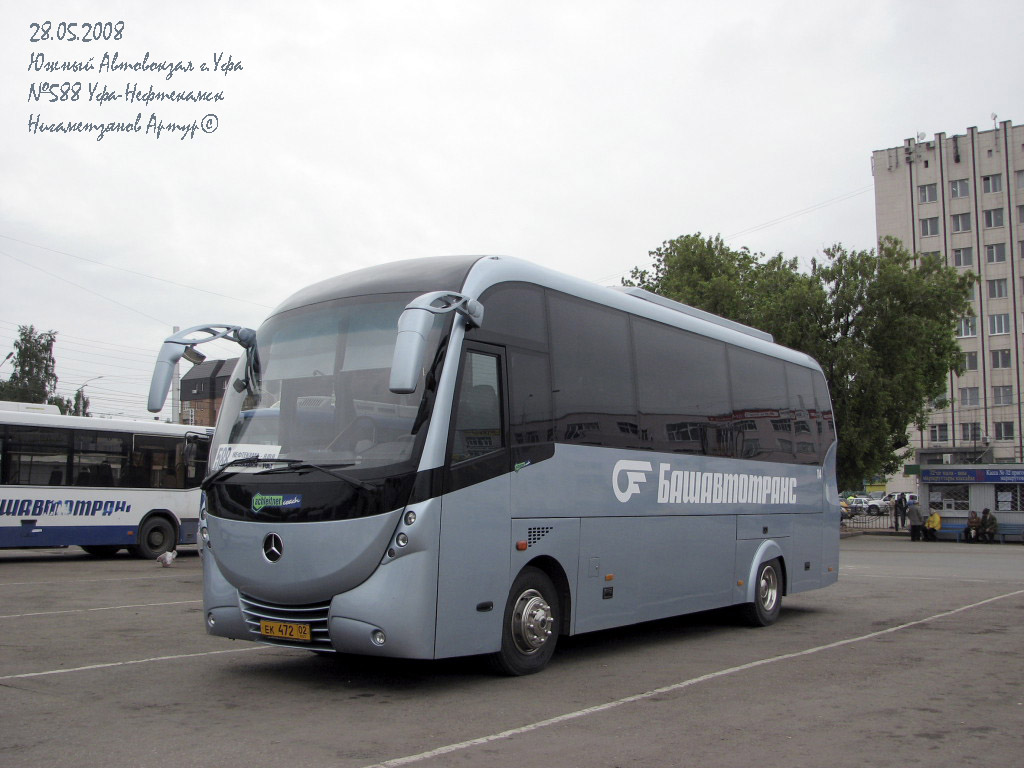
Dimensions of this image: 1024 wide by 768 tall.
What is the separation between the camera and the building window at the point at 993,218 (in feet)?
249

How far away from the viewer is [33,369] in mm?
75562

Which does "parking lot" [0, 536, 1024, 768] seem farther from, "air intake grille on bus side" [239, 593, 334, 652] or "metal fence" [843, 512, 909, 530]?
"metal fence" [843, 512, 909, 530]

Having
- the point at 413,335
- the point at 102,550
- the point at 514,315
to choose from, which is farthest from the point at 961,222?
the point at 413,335

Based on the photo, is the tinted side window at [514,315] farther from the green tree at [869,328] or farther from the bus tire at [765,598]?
the green tree at [869,328]

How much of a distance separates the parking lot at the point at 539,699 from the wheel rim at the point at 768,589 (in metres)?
0.35

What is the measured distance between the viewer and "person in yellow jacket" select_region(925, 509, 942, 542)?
3947 cm

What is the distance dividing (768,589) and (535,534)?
5.63m

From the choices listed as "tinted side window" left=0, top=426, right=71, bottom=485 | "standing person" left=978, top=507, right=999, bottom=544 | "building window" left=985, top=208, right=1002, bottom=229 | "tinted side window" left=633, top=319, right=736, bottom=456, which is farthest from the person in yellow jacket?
"building window" left=985, top=208, right=1002, bottom=229

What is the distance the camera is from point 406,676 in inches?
323

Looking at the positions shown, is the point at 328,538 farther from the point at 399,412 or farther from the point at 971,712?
the point at 971,712

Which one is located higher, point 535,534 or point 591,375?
point 591,375

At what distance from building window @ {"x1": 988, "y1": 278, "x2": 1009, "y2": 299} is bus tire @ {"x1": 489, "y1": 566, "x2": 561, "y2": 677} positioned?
77.3m

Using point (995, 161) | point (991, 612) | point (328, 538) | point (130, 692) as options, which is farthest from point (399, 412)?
point (995, 161)

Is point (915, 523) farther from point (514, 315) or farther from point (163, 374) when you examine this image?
point (163, 374)
